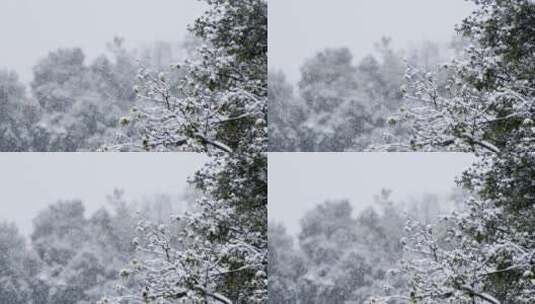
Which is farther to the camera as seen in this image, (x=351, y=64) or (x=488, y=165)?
(x=351, y=64)

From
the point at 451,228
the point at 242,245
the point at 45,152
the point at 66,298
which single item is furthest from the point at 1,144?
the point at 451,228

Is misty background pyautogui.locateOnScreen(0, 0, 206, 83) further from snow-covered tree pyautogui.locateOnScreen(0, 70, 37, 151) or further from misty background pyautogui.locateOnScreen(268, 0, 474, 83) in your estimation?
misty background pyautogui.locateOnScreen(268, 0, 474, 83)

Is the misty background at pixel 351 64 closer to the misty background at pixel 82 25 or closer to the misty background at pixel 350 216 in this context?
the misty background at pixel 350 216

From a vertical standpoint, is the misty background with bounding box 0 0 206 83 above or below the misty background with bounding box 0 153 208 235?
above

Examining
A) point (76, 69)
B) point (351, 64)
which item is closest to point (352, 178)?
point (351, 64)

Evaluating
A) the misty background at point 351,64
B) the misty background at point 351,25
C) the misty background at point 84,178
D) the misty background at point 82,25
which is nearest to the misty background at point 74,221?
the misty background at point 84,178

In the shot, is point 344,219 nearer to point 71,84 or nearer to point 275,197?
point 275,197

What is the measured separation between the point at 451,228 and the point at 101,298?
1566 millimetres

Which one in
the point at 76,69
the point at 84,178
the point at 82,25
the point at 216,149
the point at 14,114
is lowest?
the point at 84,178

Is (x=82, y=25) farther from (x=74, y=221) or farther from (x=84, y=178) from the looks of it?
(x=74, y=221)

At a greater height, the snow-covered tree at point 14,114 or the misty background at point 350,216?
the snow-covered tree at point 14,114

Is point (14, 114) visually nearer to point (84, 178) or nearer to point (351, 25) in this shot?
point (84, 178)

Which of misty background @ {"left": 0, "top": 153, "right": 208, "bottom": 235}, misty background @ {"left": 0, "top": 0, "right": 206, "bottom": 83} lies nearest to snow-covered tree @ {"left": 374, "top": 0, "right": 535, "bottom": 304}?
misty background @ {"left": 0, "top": 153, "right": 208, "bottom": 235}

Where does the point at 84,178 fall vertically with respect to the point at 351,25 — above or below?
below
